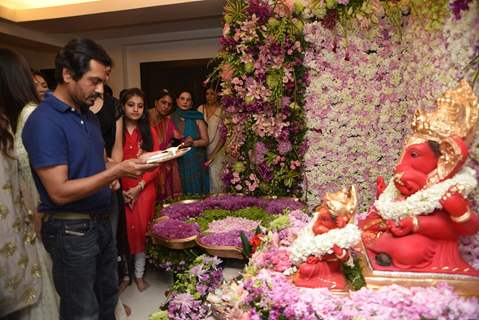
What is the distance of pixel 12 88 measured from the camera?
72.5 inches

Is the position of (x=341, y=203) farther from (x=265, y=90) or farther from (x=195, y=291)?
(x=265, y=90)

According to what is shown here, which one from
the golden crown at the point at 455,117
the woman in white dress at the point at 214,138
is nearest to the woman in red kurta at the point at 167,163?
the woman in white dress at the point at 214,138

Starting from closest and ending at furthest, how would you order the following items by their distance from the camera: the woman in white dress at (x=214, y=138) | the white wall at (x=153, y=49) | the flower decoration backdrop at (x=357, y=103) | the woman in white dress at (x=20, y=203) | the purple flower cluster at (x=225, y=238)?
the woman in white dress at (x=20, y=203) < the purple flower cluster at (x=225, y=238) < the flower decoration backdrop at (x=357, y=103) < the woman in white dress at (x=214, y=138) < the white wall at (x=153, y=49)

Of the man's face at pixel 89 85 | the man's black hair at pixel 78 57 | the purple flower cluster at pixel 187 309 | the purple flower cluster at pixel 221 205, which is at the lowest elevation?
the purple flower cluster at pixel 187 309

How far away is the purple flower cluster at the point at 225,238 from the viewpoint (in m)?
2.48

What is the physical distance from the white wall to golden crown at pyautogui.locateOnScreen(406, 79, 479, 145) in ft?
12.3

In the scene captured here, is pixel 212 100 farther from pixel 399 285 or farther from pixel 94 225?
pixel 399 285

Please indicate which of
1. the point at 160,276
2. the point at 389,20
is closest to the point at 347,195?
the point at 389,20

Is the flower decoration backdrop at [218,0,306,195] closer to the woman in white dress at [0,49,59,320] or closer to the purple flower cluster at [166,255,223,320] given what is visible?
the purple flower cluster at [166,255,223,320]

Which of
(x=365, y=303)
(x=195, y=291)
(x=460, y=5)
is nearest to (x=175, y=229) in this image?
(x=195, y=291)

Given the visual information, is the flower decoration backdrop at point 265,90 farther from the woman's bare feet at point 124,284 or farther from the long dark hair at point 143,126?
the woman's bare feet at point 124,284

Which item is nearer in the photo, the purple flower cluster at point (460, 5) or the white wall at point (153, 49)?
the purple flower cluster at point (460, 5)

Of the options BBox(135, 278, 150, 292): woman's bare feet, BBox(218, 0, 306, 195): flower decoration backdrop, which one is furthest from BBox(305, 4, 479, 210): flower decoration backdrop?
BBox(135, 278, 150, 292): woman's bare feet

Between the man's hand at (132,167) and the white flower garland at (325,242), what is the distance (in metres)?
0.72
